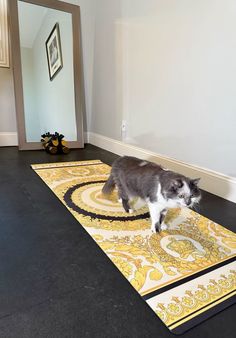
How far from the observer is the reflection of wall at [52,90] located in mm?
2666

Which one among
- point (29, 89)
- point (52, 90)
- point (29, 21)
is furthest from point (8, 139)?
point (29, 21)

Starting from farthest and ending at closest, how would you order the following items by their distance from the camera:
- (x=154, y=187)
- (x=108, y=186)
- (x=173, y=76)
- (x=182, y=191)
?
(x=173, y=76)
(x=108, y=186)
(x=154, y=187)
(x=182, y=191)

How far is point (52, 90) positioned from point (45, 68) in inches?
9.3

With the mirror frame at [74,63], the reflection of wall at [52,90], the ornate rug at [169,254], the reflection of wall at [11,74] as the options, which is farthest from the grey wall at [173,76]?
the ornate rug at [169,254]

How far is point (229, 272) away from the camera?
912 millimetres

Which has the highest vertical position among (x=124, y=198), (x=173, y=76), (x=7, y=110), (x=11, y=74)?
(x=11, y=74)

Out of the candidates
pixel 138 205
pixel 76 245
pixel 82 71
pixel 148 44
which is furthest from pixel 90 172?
pixel 82 71

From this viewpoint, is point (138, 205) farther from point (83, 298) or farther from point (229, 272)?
point (83, 298)

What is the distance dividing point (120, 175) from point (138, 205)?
255mm

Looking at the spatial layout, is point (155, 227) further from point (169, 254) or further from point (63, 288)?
point (63, 288)

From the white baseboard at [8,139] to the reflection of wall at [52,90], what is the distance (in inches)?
11.2

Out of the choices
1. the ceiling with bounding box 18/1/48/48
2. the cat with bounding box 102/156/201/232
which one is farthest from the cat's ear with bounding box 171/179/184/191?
the ceiling with bounding box 18/1/48/48

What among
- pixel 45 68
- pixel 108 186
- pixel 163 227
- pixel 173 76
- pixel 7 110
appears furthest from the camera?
pixel 7 110

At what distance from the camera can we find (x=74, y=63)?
288cm
